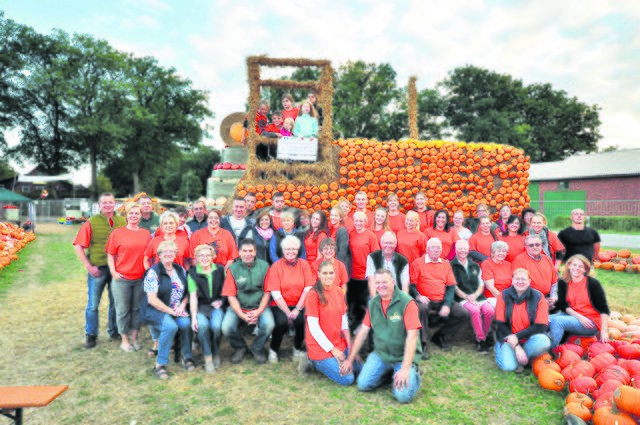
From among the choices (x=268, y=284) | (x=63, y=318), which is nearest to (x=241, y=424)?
(x=268, y=284)

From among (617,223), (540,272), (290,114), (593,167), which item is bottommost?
(617,223)

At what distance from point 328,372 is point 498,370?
1.75 m

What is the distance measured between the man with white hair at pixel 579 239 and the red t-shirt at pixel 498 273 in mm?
1659

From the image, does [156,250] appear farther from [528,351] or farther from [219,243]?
[528,351]

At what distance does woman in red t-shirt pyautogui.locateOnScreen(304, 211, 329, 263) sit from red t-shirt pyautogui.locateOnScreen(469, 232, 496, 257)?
2.10m

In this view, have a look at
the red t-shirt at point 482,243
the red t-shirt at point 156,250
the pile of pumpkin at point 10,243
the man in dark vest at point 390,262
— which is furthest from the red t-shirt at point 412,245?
the pile of pumpkin at point 10,243

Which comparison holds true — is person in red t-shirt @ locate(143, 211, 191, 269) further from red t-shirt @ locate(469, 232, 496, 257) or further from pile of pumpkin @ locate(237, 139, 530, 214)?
red t-shirt @ locate(469, 232, 496, 257)

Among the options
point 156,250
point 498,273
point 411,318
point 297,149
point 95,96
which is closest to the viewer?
point 411,318

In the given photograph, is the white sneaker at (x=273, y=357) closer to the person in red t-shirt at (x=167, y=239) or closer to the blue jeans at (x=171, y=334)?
the blue jeans at (x=171, y=334)

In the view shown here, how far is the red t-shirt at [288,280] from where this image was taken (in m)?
4.47

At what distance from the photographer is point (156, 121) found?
109 ft

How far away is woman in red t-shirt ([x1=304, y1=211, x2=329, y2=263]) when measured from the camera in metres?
5.09

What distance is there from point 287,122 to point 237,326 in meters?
4.35

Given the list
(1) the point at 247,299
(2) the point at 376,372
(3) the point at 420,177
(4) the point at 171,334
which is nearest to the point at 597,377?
(2) the point at 376,372
